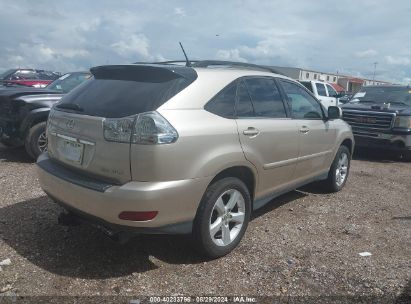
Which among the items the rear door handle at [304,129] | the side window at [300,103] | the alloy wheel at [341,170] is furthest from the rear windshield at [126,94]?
the alloy wheel at [341,170]

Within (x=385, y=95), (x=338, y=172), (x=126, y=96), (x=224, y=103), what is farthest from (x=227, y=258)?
(x=385, y=95)

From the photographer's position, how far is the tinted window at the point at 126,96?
2967mm

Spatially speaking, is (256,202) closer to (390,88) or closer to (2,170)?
(2,170)

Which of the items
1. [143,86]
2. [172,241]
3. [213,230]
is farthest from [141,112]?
[172,241]

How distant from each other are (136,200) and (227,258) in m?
1.20

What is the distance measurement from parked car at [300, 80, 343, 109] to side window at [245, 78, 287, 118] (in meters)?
12.2

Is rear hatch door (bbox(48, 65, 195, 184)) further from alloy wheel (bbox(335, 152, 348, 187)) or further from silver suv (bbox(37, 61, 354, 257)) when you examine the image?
alloy wheel (bbox(335, 152, 348, 187))

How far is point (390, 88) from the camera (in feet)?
32.9

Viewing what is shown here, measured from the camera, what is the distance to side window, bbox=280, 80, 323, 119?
4434mm

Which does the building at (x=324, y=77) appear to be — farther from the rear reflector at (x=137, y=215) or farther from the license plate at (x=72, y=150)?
the rear reflector at (x=137, y=215)

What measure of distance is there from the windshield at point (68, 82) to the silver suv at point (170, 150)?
474 cm

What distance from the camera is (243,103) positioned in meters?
3.63

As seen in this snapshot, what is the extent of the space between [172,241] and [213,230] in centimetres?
63

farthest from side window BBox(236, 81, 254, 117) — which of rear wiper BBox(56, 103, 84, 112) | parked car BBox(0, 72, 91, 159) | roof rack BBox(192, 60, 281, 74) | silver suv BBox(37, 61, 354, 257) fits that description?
parked car BBox(0, 72, 91, 159)
